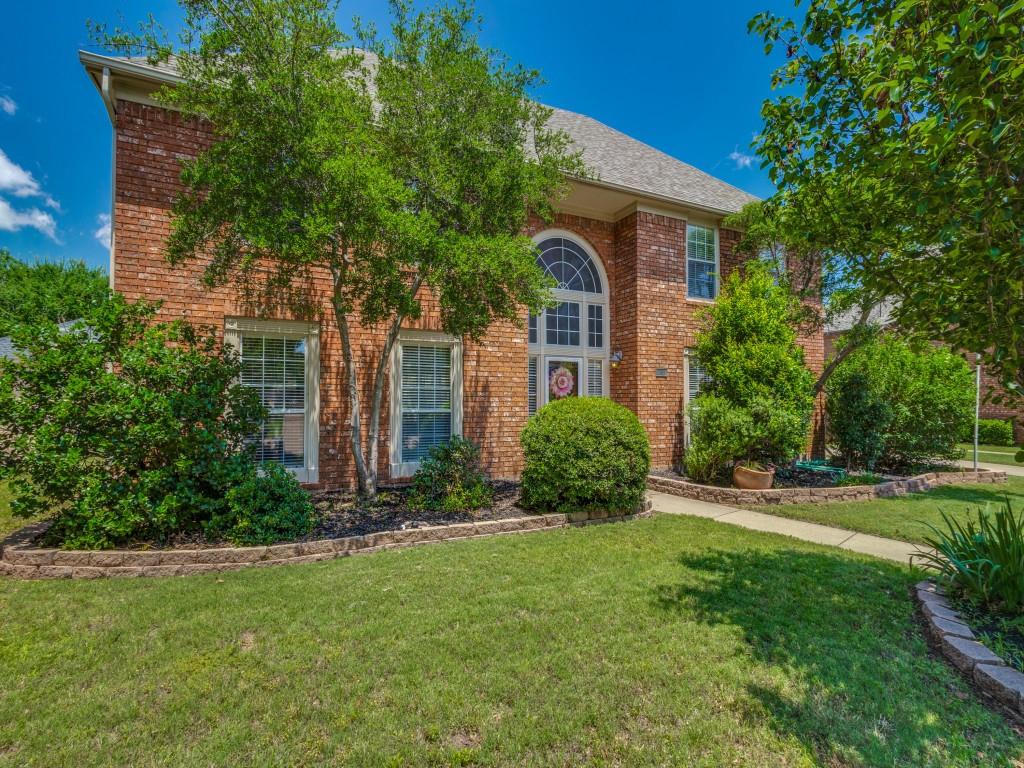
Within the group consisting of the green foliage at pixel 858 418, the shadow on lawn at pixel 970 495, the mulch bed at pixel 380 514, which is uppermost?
the green foliage at pixel 858 418

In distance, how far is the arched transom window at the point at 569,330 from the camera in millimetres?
9781

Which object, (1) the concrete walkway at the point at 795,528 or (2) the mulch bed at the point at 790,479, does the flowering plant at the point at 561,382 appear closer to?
(2) the mulch bed at the point at 790,479

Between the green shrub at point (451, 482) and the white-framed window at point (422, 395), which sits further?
the white-framed window at point (422, 395)

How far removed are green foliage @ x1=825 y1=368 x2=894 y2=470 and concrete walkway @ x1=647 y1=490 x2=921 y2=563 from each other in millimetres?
4610

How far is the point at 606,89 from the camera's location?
11.5m

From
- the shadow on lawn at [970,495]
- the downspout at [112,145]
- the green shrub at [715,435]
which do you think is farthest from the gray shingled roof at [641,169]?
the downspout at [112,145]

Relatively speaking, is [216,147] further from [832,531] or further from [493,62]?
[832,531]

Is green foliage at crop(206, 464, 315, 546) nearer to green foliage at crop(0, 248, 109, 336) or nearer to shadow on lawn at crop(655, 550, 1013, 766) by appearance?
shadow on lawn at crop(655, 550, 1013, 766)

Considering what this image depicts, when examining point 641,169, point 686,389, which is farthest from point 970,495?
point 641,169

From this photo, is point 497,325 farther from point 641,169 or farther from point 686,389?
point 641,169

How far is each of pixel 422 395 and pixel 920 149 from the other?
22.8 feet

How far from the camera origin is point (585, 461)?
244 inches

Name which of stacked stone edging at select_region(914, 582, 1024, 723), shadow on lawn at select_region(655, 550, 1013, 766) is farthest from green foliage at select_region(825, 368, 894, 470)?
stacked stone edging at select_region(914, 582, 1024, 723)

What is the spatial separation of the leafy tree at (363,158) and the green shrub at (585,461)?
1.70 meters
